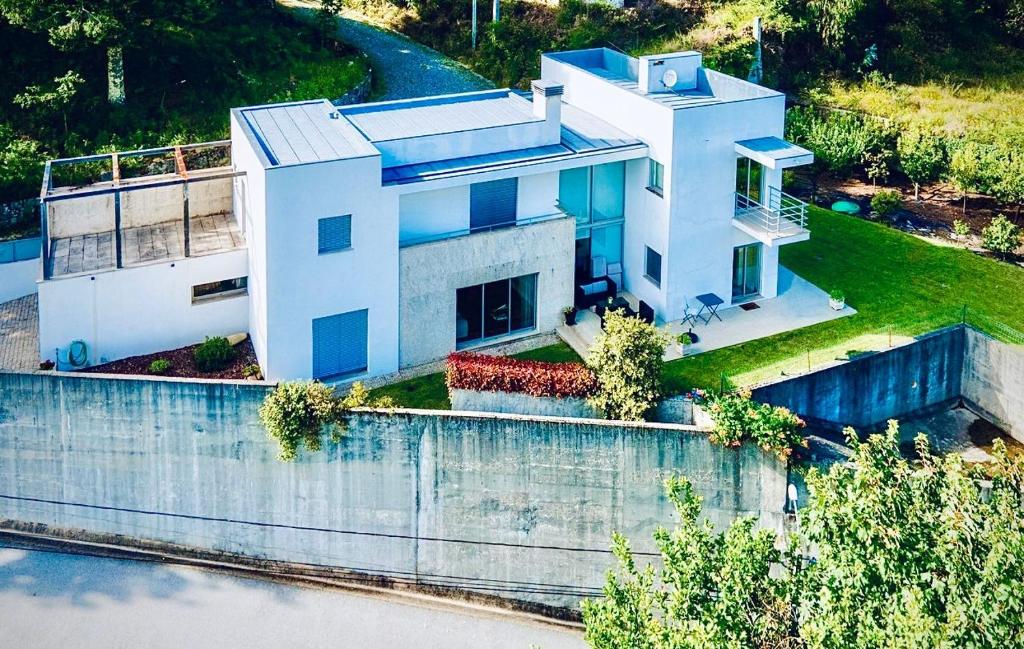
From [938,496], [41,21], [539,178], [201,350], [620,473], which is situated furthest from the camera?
[41,21]

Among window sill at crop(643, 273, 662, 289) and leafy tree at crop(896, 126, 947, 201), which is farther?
leafy tree at crop(896, 126, 947, 201)

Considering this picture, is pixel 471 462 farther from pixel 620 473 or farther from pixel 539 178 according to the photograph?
pixel 539 178

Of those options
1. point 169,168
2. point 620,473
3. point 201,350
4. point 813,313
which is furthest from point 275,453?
point 813,313

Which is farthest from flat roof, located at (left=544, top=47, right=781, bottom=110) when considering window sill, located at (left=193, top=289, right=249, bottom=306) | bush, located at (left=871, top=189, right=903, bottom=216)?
window sill, located at (left=193, top=289, right=249, bottom=306)

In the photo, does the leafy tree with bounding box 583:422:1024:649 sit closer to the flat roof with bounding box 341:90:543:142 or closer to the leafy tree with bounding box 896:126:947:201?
the flat roof with bounding box 341:90:543:142

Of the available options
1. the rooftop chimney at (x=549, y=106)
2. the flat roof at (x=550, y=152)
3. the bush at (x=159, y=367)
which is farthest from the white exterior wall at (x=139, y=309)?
the rooftop chimney at (x=549, y=106)

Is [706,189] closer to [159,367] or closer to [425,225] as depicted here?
[425,225]

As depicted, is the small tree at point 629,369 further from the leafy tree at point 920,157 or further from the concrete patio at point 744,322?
the leafy tree at point 920,157

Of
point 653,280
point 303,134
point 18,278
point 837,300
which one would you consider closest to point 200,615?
point 18,278
